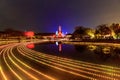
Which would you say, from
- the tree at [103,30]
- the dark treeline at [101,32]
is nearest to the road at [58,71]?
the dark treeline at [101,32]

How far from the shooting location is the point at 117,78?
16156mm

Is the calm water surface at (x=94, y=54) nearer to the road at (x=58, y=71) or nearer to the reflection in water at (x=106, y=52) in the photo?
the reflection in water at (x=106, y=52)

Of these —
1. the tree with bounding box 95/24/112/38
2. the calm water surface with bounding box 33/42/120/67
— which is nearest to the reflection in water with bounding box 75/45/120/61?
the calm water surface with bounding box 33/42/120/67

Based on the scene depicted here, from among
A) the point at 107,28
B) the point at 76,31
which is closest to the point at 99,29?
the point at 107,28

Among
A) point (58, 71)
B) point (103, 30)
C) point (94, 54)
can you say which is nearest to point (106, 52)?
point (94, 54)

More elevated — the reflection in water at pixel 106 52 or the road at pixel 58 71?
the road at pixel 58 71

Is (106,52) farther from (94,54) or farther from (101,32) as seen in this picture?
(101,32)

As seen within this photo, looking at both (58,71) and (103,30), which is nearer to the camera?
(58,71)

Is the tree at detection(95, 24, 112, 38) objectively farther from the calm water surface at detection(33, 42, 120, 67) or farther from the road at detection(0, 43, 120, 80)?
the road at detection(0, 43, 120, 80)

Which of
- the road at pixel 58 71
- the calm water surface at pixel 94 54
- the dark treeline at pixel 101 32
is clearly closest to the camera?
the road at pixel 58 71

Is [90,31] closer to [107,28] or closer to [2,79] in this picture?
[107,28]

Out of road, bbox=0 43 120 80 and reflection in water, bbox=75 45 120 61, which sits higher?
road, bbox=0 43 120 80

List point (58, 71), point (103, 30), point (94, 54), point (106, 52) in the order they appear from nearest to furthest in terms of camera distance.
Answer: point (58, 71) → point (94, 54) → point (106, 52) → point (103, 30)

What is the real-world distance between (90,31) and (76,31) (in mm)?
10222
